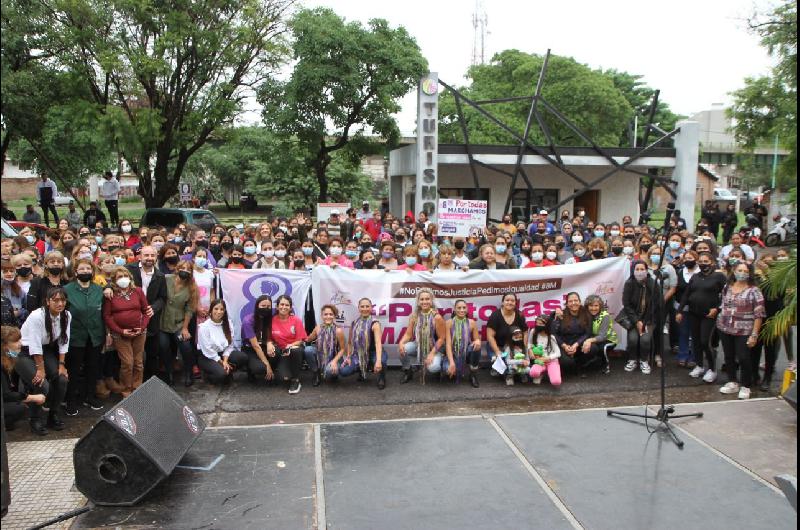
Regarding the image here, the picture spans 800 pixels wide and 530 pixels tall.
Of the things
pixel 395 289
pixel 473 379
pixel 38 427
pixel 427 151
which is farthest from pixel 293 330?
pixel 427 151

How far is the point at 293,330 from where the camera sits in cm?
892

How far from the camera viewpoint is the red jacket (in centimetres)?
800

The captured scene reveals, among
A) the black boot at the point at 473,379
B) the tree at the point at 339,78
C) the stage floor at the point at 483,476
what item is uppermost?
the tree at the point at 339,78

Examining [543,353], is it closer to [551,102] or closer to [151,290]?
[151,290]

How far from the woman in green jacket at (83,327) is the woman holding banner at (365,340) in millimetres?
2939

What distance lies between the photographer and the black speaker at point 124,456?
5.47 m

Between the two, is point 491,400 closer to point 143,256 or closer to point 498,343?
point 498,343

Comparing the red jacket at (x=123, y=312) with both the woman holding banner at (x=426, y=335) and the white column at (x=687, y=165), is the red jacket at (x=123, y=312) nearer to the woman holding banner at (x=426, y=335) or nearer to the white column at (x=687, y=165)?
the woman holding banner at (x=426, y=335)

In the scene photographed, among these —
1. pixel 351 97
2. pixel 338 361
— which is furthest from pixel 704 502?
pixel 351 97

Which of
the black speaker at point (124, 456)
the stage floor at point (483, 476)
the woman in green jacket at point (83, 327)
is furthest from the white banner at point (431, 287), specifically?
the black speaker at point (124, 456)

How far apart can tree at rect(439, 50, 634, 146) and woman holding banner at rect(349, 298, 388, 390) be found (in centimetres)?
2539

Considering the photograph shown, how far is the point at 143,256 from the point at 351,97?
46.4ft

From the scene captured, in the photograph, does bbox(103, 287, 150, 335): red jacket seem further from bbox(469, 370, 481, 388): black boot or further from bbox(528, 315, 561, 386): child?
bbox(528, 315, 561, 386): child

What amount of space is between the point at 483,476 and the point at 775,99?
2068cm
